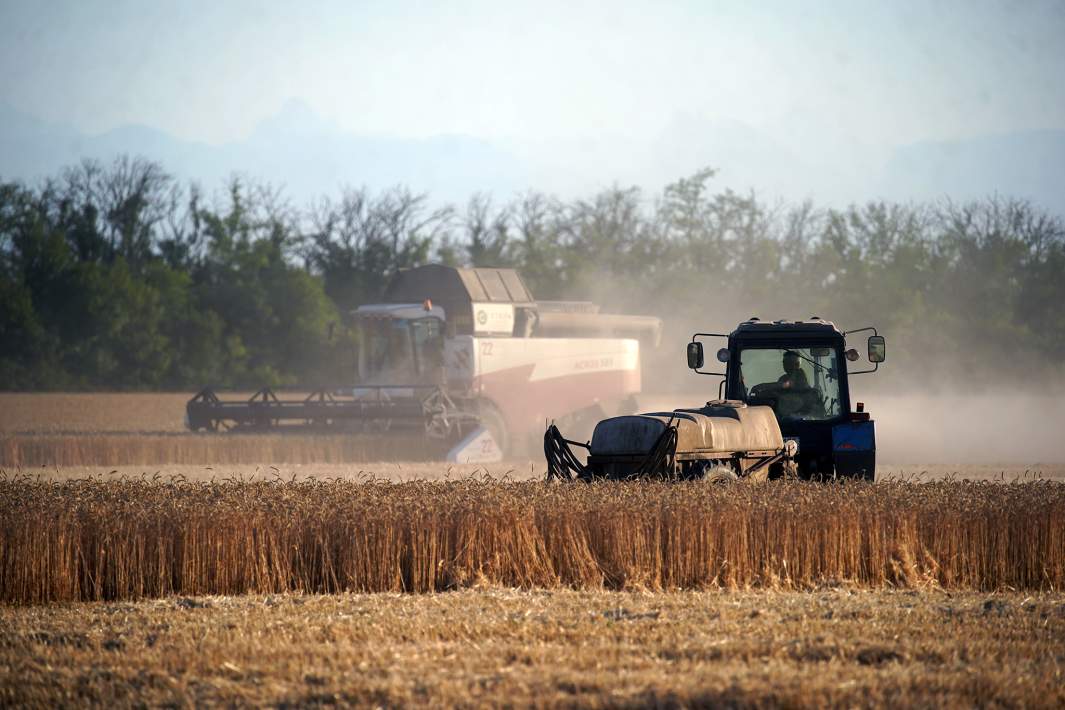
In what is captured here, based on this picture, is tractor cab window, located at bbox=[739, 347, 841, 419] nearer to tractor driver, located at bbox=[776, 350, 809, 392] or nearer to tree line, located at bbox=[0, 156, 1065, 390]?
tractor driver, located at bbox=[776, 350, 809, 392]

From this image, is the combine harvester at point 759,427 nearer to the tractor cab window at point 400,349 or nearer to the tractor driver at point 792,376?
the tractor driver at point 792,376

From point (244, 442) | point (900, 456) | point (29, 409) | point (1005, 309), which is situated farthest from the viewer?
point (1005, 309)

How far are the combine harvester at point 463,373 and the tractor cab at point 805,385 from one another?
37.7ft

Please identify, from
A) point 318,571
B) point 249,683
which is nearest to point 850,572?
point 318,571

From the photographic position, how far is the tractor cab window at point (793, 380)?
12891mm

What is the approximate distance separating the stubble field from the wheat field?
2cm

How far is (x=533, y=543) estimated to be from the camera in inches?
398

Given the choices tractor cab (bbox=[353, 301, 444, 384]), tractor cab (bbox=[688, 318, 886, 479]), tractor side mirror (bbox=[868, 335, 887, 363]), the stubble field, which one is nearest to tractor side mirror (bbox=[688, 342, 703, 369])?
tractor cab (bbox=[688, 318, 886, 479])

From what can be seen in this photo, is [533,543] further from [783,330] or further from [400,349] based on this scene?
[400,349]

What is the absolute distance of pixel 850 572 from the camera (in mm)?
10289

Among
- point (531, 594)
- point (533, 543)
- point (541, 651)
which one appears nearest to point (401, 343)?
point (533, 543)

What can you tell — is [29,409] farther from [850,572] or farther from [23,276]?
[850,572]

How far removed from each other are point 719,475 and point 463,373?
46.0ft

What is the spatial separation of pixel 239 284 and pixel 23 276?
7.66m
